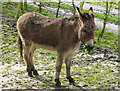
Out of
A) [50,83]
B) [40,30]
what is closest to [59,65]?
[50,83]

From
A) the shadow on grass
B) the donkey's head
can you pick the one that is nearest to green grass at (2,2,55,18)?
the shadow on grass

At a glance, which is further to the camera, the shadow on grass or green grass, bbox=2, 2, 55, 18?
green grass, bbox=2, 2, 55, 18

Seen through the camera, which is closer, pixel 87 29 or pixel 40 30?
pixel 87 29

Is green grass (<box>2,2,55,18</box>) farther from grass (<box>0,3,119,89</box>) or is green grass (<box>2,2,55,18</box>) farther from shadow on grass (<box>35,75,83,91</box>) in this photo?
shadow on grass (<box>35,75,83,91</box>)

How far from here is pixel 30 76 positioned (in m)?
8.01

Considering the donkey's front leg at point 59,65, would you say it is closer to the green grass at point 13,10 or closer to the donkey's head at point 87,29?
the donkey's head at point 87,29

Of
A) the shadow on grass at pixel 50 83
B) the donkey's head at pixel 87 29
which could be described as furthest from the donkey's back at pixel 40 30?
the shadow on grass at pixel 50 83

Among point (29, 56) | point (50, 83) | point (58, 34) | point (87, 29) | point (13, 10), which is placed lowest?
point (50, 83)

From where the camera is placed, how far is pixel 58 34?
24.0 ft

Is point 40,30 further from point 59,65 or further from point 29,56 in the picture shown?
point 59,65

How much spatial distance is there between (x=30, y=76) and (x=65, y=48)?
5.17ft

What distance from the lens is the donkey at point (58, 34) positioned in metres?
6.75

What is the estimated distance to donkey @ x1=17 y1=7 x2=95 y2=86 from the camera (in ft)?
22.1

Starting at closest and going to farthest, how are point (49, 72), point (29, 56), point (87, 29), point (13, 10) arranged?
point (87, 29)
point (29, 56)
point (49, 72)
point (13, 10)
